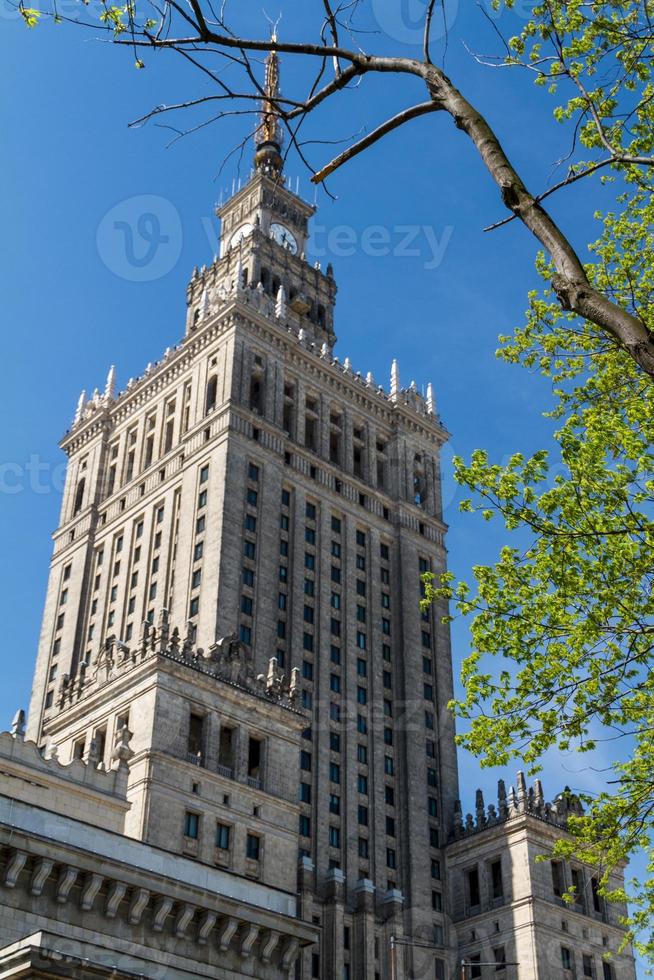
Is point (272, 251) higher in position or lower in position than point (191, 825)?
higher

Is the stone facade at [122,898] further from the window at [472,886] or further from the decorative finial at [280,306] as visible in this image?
the decorative finial at [280,306]

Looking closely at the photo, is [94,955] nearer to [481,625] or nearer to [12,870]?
[12,870]

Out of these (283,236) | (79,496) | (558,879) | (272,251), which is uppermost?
(283,236)

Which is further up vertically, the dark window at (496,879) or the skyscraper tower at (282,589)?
the skyscraper tower at (282,589)

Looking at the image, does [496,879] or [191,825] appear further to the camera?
[496,879]

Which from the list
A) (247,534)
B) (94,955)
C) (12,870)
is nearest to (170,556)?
(247,534)

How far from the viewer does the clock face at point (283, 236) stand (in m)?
123

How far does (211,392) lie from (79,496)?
60.9 feet

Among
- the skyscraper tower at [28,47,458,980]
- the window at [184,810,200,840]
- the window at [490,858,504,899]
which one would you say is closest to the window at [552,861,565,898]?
the window at [490,858,504,899]

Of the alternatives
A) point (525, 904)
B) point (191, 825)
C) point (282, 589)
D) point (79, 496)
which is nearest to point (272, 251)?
point (79, 496)

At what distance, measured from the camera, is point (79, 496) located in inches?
4250

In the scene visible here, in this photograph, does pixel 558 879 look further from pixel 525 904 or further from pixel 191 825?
pixel 191 825

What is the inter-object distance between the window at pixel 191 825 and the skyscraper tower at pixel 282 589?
920 mm

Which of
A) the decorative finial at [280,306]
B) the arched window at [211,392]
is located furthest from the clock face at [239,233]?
the arched window at [211,392]
